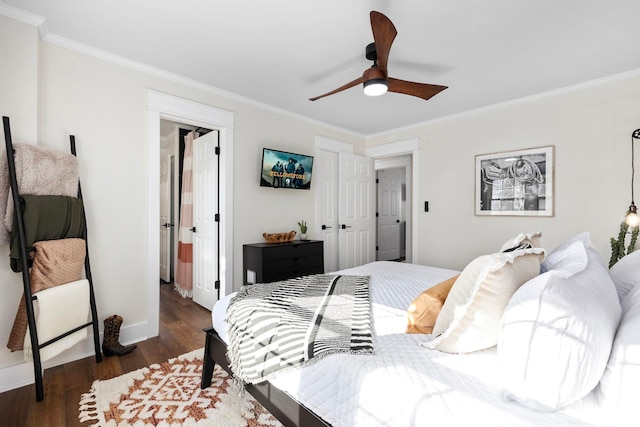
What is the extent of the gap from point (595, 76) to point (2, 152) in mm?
4908

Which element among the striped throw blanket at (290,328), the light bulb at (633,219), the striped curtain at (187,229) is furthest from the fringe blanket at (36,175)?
the light bulb at (633,219)

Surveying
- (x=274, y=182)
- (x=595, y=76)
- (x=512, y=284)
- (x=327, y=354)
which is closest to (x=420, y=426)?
(x=327, y=354)

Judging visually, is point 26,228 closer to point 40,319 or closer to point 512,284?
point 40,319

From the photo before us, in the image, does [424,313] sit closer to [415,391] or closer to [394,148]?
[415,391]

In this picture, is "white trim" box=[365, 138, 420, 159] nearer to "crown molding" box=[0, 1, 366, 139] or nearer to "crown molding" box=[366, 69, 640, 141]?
"crown molding" box=[366, 69, 640, 141]

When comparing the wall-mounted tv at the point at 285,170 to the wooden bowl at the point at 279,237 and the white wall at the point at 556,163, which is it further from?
the white wall at the point at 556,163

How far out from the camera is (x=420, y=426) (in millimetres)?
859

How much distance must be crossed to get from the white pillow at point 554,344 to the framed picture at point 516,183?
2.88 m

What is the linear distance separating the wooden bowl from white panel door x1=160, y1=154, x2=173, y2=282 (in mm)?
2100

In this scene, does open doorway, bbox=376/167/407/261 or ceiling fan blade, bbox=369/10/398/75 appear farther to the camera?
open doorway, bbox=376/167/407/261

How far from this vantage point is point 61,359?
7.42ft

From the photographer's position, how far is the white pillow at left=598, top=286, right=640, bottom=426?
28.2 inches

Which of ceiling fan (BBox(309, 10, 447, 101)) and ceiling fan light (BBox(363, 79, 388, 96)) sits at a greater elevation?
ceiling fan (BBox(309, 10, 447, 101))

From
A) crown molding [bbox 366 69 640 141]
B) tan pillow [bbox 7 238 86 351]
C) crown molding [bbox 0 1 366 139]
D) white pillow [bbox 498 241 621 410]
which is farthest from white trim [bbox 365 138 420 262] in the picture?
tan pillow [bbox 7 238 86 351]
